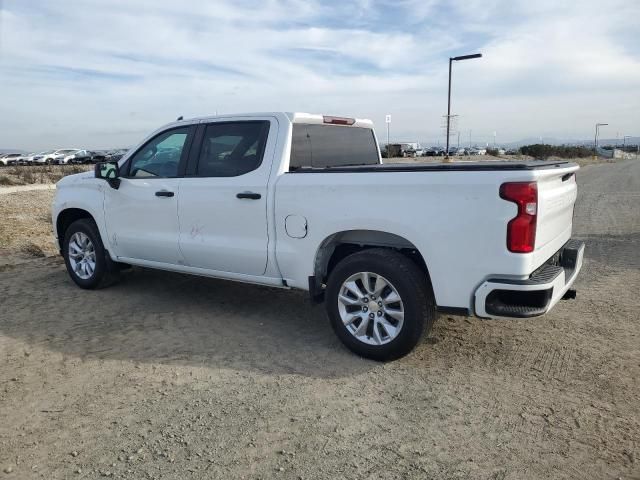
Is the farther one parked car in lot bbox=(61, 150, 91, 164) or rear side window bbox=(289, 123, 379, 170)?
parked car in lot bbox=(61, 150, 91, 164)

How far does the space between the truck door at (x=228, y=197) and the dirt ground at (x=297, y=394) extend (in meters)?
0.70

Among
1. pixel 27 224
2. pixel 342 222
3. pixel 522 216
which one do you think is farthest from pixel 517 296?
pixel 27 224

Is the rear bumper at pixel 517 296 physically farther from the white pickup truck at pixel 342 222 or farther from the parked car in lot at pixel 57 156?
the parked car in lot at pixel 57 156

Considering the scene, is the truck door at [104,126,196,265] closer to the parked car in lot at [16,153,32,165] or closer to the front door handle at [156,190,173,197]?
the front door handle at [156,190,173,197]

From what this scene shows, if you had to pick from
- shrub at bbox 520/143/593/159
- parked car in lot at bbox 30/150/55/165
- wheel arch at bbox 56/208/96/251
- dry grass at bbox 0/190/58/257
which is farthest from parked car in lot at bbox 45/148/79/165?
shrub at bbox 520/143/593/159

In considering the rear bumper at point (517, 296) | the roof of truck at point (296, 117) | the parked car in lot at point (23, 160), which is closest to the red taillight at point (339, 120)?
the roof of truck at point (296, 117)

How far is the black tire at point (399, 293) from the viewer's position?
3.99 metres

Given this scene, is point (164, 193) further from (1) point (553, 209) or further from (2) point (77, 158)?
(2) point (77, 158)

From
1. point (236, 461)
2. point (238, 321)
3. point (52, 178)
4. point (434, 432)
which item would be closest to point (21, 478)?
point (236, 461)

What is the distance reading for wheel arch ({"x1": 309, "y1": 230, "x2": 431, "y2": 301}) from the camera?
4250 millimetres

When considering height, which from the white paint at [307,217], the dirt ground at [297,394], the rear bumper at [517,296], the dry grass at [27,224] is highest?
the white paint at [307,217]

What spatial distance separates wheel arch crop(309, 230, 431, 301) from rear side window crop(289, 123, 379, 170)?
0.83 meters

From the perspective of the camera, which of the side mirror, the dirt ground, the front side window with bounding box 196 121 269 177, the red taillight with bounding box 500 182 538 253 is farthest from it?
the side mirror

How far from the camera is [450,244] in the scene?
379 cm
